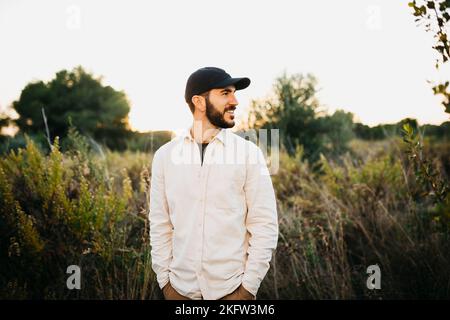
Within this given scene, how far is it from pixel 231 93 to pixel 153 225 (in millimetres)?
1032

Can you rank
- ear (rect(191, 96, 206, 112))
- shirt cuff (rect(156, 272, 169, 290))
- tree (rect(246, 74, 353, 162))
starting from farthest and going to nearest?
tree (rect(246, 74, 353, 162)), ear (rect(191, 96, 206, 112)), shirt cuff (rect(156, 272, 169, 290))

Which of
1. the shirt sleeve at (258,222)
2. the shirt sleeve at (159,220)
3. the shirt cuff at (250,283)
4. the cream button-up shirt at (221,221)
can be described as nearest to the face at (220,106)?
the cream button-up shirt at (221,221)

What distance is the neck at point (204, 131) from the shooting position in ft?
7.95

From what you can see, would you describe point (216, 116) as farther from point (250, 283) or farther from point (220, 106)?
point (250, 283)

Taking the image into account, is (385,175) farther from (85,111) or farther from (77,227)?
(85,111)

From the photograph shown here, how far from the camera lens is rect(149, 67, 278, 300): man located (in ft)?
7.02

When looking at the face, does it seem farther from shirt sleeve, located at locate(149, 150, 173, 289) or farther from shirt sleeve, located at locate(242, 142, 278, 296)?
shirt sleeve, located at locate(149, 150, 173, 289)

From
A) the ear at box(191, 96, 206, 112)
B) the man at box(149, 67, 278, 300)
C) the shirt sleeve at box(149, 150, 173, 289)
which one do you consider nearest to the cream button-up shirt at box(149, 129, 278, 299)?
the man at box(149, 67, 278, 300)

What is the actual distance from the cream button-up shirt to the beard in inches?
5.0

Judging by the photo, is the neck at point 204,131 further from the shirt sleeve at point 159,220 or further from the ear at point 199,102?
the shirt sleeve at point 159,220

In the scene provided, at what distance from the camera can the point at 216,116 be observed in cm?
236

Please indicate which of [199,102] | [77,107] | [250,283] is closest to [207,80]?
[199,102]

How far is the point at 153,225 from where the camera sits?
7.91ft

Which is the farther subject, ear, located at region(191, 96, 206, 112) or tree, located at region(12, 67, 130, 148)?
tree, located at region(12, 67, 130, 148)
